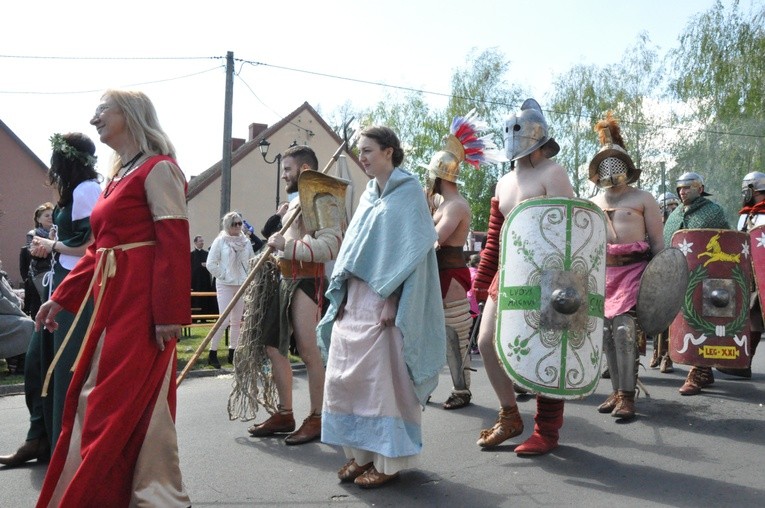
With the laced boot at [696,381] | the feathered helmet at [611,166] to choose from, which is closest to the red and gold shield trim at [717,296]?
the laced boot at [696,381]

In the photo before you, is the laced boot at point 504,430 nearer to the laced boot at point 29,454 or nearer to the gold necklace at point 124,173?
the laced boot at point 29,454

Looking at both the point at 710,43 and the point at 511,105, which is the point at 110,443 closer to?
the point at 710,43

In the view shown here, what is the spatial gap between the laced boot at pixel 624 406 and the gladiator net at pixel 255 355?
7.90ft

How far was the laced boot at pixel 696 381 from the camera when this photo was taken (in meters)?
6.86

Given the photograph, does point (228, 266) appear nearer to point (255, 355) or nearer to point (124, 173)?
point (255, 355)

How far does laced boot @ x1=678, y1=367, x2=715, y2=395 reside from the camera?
6.86 meters

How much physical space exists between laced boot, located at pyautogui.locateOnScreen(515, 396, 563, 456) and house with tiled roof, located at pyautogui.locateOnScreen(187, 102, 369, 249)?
2985 cm

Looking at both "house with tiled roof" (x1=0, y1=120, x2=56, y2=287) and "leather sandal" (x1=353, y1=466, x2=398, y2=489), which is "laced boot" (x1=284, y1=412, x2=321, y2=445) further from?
"house with tiled roof" (x1=0, y1=120, x2=56, y2=287)

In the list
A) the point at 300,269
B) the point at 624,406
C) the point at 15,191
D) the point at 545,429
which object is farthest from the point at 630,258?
the point at 15,191

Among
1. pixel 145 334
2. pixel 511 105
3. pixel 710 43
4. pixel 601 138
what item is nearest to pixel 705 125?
pixel 710 43

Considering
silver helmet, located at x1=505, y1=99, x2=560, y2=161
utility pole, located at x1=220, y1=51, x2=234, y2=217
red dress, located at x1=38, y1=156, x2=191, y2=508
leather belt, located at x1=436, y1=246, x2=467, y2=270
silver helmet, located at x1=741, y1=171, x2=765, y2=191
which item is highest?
utility pole, located at x1=220, y1=51, x2=234, y2=217

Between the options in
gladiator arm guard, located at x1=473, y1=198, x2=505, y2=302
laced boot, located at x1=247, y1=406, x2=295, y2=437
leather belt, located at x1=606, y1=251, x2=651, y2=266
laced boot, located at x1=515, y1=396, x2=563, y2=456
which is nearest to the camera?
laced boot, located at x1=515, y1=396, x2=563, y2=456

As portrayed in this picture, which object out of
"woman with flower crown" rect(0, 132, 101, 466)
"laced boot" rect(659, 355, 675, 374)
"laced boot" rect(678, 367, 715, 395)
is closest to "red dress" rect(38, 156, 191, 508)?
"woman with flower crown" rect(0, 132, 101, 466)

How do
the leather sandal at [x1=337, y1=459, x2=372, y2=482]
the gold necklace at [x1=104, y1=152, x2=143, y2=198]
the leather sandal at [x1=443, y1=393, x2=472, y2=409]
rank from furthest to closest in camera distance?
the leather sandal at [x1=443, y1=393, x2=472, y2=409]
the leather sandal at [x1=337, y1=459, x2=372, y2=482]
the gold necklace at [x1=104, y1=152, x2=143, y2=198]
